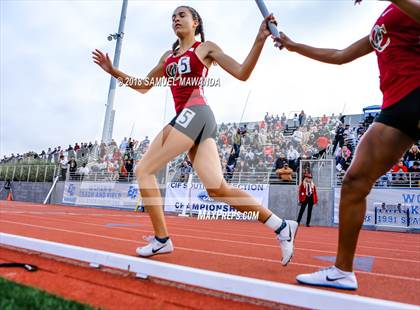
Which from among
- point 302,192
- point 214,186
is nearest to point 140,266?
point 214,186

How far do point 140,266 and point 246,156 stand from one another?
13844mm

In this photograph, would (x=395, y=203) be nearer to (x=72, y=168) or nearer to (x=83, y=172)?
(x=83, y=172)

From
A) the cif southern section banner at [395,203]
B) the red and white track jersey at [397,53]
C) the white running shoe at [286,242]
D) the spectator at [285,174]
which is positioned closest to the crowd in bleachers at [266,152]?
the spectator at [285,174]

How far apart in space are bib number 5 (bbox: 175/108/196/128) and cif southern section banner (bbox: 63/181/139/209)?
552 inches

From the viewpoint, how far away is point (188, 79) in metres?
3.40

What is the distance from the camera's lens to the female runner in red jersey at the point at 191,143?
324 centimetres

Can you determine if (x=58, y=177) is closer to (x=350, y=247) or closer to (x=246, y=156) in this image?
(x=246, y=156)

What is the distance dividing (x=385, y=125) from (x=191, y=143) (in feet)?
5.15

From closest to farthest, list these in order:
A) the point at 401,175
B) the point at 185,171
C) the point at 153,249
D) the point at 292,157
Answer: the point at 153,249 < the point at 401,175 < the point at 292,157 < the point at 185,171

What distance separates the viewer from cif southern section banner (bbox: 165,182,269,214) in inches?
555

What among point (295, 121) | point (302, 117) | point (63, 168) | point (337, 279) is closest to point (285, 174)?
point (295, 121)

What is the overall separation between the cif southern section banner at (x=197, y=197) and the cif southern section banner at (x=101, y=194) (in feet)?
6.96

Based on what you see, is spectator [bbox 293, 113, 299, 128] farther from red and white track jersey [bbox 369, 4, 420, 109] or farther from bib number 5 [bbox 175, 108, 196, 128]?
red and white track jersey [bbox 369, 4, 420, 109]

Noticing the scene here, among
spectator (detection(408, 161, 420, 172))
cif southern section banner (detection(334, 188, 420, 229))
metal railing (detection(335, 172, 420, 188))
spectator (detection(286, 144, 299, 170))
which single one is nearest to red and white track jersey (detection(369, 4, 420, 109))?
metal railing (detection(335, 172, 420, 188))
